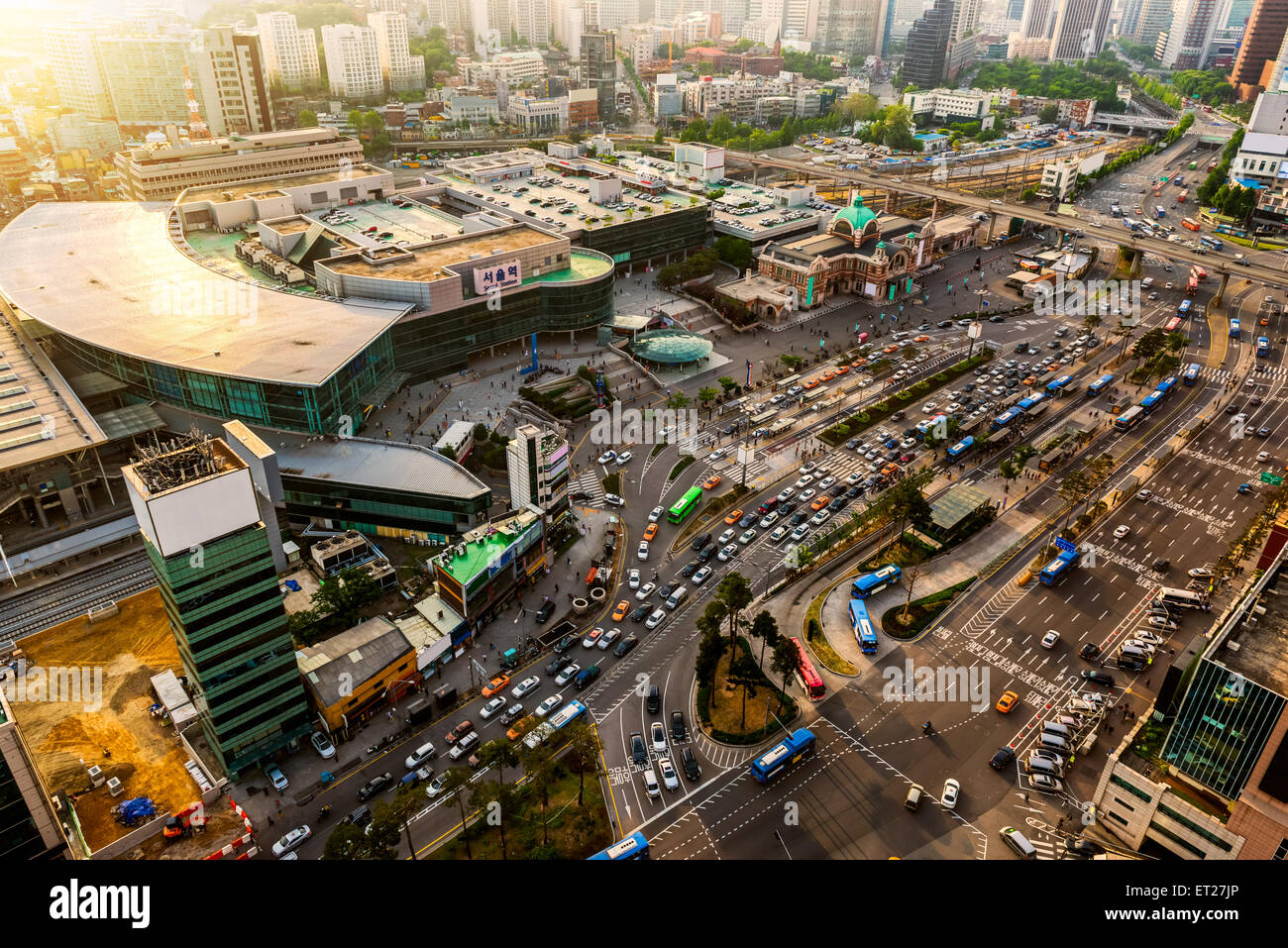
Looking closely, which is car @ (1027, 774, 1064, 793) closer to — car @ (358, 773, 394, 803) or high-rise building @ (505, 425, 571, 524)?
car @ (358, 773, 394, 803)

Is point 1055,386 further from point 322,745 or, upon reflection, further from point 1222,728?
point 322,745

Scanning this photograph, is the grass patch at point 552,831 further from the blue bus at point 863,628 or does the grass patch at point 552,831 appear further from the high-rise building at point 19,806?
the blue bus at point 863,628

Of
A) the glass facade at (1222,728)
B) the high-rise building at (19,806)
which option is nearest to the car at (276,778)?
the high-rise building at (19,806)

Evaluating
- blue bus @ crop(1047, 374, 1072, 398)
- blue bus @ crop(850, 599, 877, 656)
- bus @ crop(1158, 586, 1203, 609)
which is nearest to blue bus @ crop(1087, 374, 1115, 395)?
blue bus @ crop(1047, 374, 1072, 398)

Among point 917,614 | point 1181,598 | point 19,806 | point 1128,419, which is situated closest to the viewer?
point 19,806

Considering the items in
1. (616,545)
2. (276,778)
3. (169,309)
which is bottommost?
(276,778)

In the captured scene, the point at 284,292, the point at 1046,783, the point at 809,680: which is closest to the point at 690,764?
the point at 809,680
